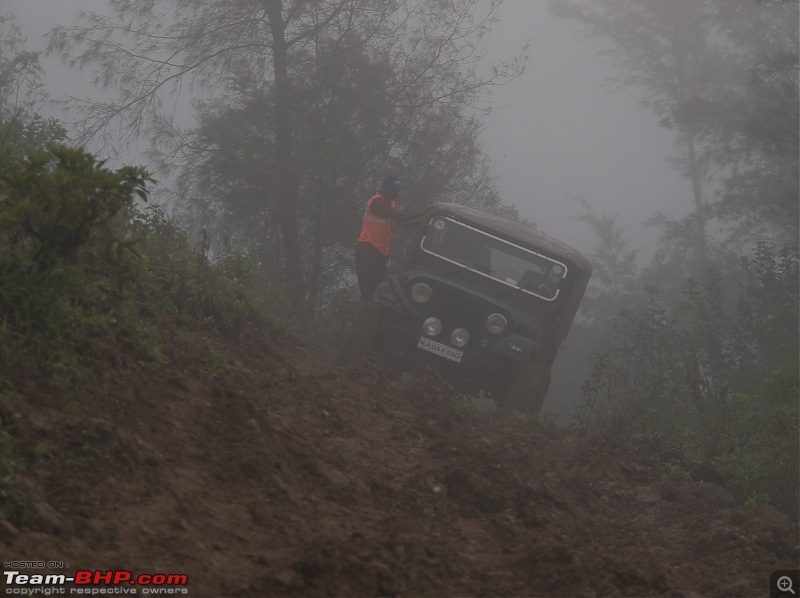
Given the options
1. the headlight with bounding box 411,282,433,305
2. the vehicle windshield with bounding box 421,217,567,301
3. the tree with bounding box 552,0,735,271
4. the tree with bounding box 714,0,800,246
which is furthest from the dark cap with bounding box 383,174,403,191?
the tree with bounding box 552,0,735,271

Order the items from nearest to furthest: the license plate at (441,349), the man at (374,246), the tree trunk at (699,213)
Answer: the license plate at (441,349) → the man at (374,246) → the tree trunk at (699,213)

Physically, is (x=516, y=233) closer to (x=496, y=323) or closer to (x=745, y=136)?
(x=496, y=323)

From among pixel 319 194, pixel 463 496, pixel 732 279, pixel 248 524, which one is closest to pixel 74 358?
pixel 248 524

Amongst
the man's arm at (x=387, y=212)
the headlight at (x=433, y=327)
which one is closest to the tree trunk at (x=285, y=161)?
the man's arm at (x=387, y=212)

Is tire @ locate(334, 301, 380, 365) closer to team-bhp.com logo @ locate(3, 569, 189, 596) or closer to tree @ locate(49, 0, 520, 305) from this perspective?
tree @ locate(49, 0, 520, 305)

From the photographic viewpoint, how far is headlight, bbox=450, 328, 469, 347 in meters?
9.72

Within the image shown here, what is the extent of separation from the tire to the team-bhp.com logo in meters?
6.42

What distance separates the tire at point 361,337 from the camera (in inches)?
386

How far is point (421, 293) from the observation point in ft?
32.2

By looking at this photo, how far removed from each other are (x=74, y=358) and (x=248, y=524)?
127 centimetres

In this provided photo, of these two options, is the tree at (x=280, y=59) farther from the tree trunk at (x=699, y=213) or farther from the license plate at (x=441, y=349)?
the tree trunk at (x=699, y=213)

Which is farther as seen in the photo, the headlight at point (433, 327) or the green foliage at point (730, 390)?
the headlight at point (433, 327)

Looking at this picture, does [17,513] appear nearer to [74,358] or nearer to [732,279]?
[74,358]

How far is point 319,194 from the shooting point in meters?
13.8
